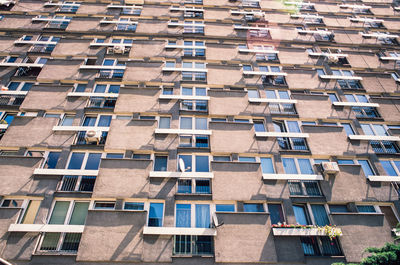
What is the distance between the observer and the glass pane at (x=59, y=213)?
12.9m

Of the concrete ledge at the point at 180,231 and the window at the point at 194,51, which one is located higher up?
the window at the point at 194,51

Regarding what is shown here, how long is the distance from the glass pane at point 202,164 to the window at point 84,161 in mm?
6702

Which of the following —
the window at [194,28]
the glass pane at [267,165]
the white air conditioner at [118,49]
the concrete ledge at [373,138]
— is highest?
the window at [194,28]

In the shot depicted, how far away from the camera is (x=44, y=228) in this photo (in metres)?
12.0

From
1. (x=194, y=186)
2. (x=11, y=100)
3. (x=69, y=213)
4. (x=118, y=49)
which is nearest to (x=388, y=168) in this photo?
(x=194, y=186)

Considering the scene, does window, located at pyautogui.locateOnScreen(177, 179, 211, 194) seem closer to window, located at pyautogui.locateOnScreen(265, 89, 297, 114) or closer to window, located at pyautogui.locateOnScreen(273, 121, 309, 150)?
window, located at pyautogui.locateOnScreen(273, 121, 309, 150)

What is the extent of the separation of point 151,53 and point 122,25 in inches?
288

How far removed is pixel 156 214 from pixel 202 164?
4.35 metres

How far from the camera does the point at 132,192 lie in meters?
13.4

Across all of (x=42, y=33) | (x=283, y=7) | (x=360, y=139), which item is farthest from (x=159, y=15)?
(x=360, y=139)

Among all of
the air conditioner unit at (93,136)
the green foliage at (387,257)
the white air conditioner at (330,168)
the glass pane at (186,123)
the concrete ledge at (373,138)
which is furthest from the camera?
the glass pane at (186,123)

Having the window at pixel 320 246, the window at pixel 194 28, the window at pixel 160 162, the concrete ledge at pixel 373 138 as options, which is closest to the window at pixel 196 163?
the window at pixel 160 162

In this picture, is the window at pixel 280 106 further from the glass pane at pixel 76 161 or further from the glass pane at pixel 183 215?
the glass pane at pixel 76 161

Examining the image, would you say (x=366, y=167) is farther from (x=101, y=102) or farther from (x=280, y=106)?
(x=101, y=102)
